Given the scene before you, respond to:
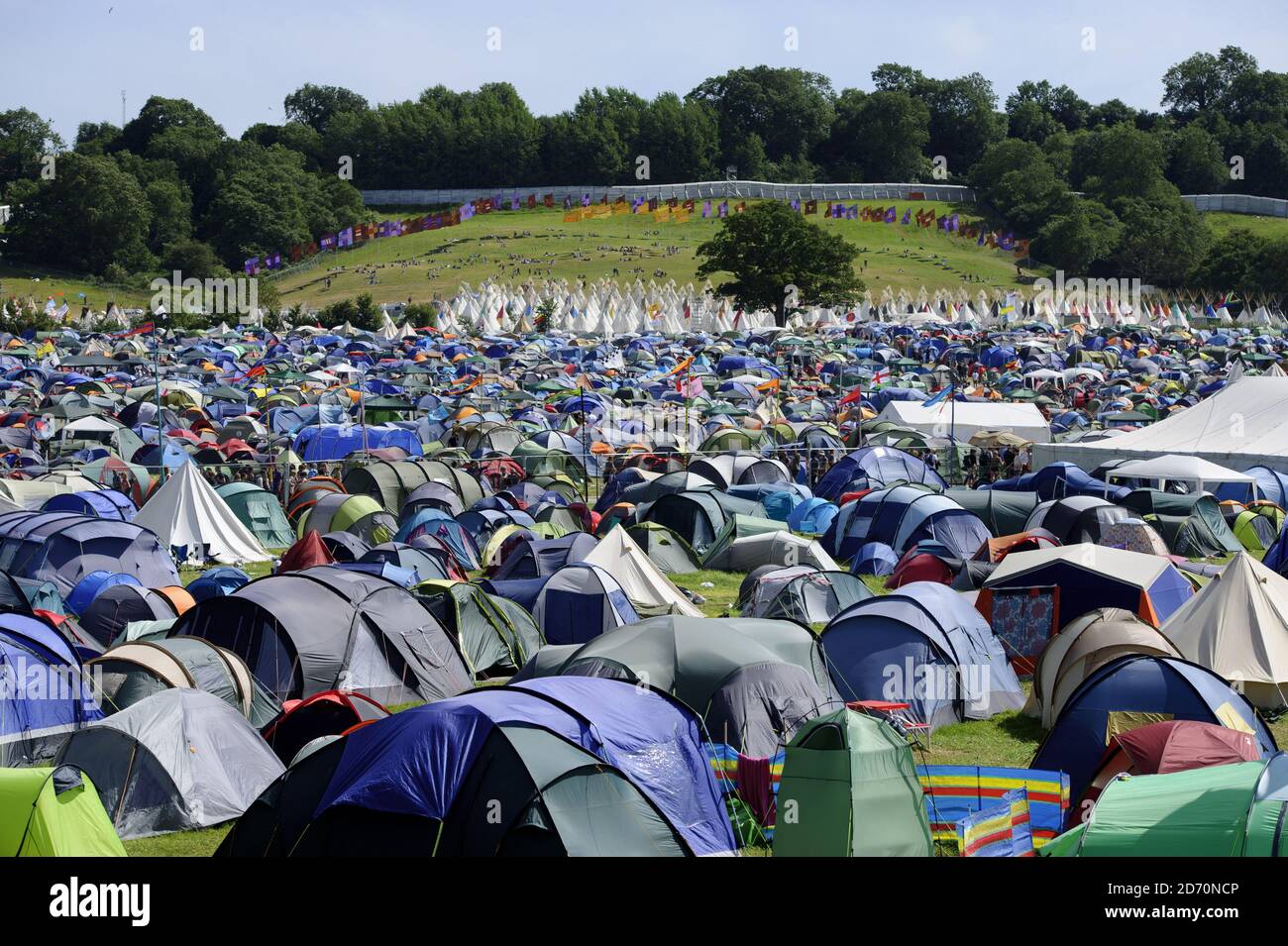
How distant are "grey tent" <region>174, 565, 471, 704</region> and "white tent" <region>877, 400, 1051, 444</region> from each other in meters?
20.7

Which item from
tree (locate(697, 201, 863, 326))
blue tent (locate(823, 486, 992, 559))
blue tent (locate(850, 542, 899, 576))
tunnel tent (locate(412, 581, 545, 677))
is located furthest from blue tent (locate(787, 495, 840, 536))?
tree (locate(697, 201, 863, 326))

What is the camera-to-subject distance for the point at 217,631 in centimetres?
1476

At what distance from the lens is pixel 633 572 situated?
63.1 ft

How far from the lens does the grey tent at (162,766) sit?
37.3 ft

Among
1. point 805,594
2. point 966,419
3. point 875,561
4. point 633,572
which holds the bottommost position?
point 875,561

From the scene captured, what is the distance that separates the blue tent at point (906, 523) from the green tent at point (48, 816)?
15371 millimetres

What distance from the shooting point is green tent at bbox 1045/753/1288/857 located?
8.30 m

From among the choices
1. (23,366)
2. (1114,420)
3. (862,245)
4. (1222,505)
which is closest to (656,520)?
(1222,505)

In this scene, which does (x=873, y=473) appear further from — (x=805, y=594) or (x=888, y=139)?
(x=888, y=139)

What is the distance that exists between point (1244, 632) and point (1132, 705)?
345 centimetres

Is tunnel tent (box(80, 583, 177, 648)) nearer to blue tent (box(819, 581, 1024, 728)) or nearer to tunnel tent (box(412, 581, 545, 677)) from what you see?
tunnel tent (box(412, 581, 545, 677))

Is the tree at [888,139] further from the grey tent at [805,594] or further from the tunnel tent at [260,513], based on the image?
the grey tent at [805,594]

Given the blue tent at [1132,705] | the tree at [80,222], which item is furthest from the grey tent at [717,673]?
the tree at [80,222]

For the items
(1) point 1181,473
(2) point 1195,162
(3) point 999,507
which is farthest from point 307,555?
(2) point 1195,162
